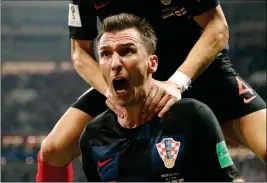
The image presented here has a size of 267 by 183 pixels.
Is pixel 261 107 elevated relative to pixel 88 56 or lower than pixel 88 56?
lower

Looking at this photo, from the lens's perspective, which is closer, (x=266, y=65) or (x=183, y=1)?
(x=183, y=1)

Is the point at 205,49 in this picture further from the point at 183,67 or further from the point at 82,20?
the point at 82,20

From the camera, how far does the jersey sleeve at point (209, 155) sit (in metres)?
1.51

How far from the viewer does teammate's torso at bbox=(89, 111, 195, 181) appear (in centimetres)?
154

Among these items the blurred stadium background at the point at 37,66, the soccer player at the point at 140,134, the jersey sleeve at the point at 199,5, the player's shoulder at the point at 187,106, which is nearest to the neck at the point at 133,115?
the soccer player at the point at 140,134

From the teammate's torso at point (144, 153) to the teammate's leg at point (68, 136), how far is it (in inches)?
17.1

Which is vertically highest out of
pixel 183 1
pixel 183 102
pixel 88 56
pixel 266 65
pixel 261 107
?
pixel 183 1

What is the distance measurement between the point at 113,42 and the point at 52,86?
6.25m

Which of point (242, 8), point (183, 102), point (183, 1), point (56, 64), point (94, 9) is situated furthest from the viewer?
point (56, 64)

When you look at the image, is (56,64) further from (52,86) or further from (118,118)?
(118,118)

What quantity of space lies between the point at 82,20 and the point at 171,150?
30.5 inches

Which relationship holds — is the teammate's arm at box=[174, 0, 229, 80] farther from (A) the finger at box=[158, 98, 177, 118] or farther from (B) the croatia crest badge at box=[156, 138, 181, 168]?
(B) the croatia crest badge at box=[156, 138, 181, 168]

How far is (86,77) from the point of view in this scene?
1992 millimetres

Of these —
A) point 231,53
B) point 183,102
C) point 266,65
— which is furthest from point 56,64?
point 183,102
